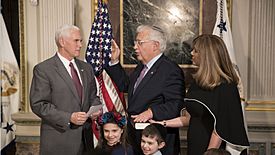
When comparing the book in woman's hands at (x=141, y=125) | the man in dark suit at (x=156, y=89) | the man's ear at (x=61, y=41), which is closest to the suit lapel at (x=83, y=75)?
the man's ear at (x=61, y=41)

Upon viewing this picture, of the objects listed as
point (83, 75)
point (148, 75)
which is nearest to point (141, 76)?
point (148, 75)

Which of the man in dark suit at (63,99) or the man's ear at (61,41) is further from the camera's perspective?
the man's ear at (61,41)

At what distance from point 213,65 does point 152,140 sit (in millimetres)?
709

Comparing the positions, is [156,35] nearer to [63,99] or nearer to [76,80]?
[76,80]

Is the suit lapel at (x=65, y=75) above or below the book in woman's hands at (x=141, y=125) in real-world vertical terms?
above

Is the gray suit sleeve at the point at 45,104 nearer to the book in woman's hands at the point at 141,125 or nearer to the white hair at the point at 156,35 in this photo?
the book in woman's hands at the point at 141,125

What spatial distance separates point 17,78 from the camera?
416cm

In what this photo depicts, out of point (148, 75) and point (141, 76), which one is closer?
point (148, 75)

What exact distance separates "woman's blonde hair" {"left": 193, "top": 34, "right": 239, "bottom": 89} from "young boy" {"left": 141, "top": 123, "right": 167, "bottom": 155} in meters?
0.51

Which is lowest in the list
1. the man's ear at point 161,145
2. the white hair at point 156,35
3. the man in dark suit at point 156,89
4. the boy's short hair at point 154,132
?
the man's ear at point 161,145

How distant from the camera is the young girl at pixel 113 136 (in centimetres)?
281

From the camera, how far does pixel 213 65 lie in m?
2.51

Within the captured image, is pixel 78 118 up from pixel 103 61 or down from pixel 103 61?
down

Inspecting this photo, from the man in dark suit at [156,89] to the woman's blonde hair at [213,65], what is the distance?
46 cm
